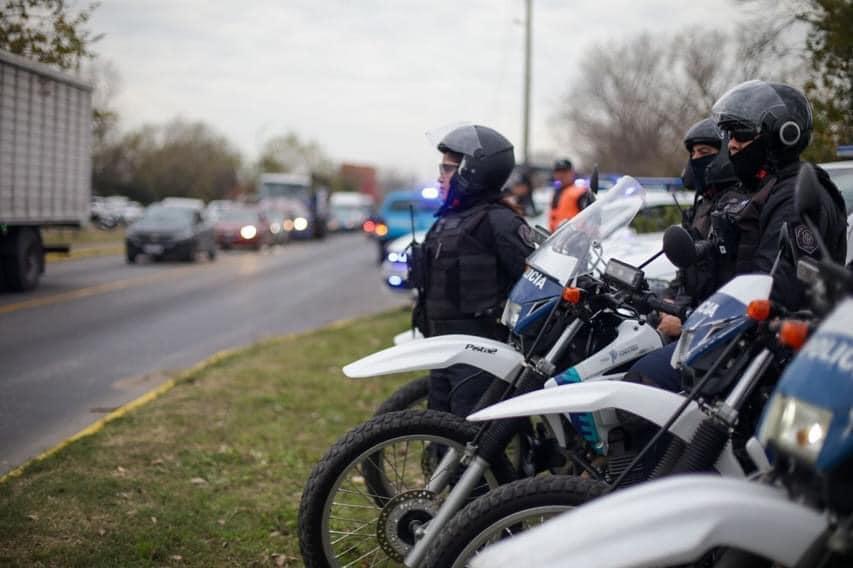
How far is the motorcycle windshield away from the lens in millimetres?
3926

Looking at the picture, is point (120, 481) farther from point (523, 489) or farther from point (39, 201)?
point (39, 201)

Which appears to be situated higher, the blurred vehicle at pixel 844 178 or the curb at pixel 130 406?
the blurred vehicle at pixel 844 178

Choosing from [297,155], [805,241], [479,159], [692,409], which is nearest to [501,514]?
[692,409]

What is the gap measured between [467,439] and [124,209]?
183 feet

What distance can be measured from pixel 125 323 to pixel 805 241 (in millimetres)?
11344

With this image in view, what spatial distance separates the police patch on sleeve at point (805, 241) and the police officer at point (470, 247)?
1.60 meters

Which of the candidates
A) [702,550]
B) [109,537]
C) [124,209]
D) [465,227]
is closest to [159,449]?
[109,537]

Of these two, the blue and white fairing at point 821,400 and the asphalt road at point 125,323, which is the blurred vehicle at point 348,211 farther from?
the blue and white fairing at point 821,400

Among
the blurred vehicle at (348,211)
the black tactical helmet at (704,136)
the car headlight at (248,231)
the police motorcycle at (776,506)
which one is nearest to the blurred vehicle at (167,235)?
the car headlight at (248,231)

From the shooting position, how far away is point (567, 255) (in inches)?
156

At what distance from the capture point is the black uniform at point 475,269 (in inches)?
188

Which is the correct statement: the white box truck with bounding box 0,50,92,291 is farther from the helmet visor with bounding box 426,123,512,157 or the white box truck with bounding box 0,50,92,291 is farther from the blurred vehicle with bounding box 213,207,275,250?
the blurred vehicle with bounding box 213,207,275,250

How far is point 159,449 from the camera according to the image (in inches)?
255

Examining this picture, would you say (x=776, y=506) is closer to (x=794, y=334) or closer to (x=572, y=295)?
(x=794, y=334)
